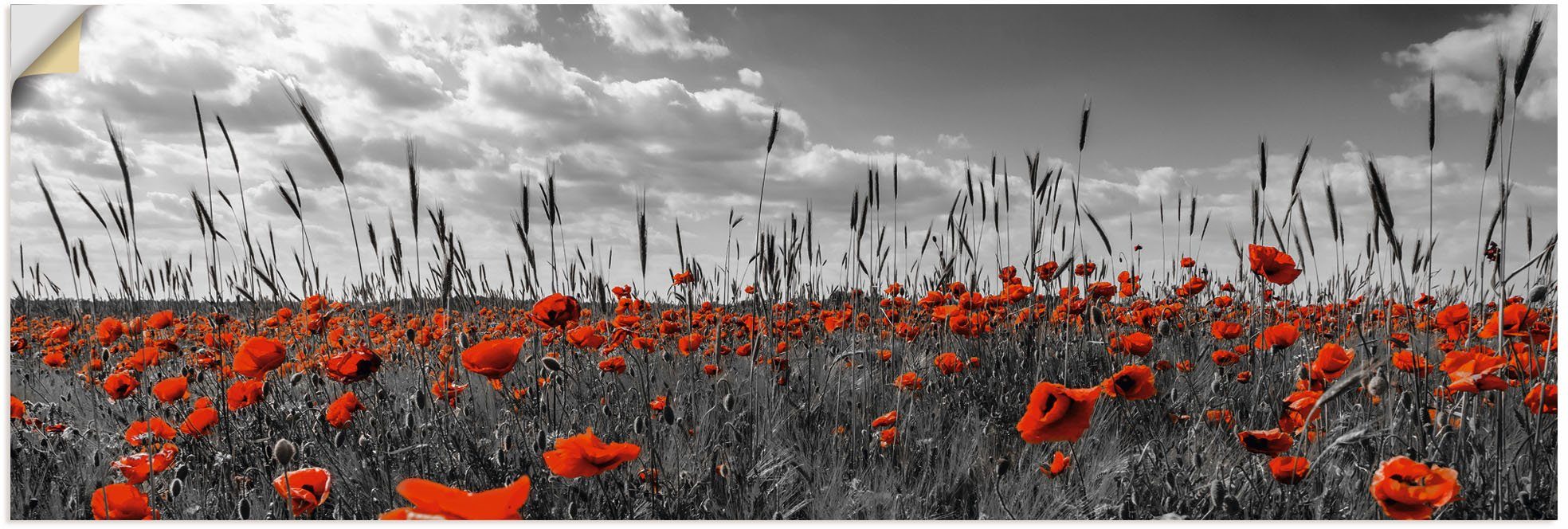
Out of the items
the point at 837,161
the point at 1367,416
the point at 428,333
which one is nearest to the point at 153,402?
the point at 428,333

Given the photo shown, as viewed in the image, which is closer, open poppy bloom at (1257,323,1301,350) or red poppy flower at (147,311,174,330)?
open poppy bloom at (1257,323,1301,350)

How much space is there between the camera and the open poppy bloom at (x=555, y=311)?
1692 mm

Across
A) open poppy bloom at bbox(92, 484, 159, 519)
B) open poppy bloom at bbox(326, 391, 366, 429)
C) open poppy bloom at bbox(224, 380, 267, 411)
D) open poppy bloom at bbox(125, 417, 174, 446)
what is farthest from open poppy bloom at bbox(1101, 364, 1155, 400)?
open poppy bloom at bbox(125, 417, 174, 446)

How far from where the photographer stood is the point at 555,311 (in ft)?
5.64

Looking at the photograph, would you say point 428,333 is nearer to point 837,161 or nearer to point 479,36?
point 479,36

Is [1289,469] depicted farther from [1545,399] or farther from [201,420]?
[201,420]

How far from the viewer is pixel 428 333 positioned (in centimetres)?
245

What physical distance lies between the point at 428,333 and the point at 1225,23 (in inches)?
92.4

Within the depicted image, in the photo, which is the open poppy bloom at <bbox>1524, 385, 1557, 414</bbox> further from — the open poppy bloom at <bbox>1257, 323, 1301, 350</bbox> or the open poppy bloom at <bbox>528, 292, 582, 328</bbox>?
the open poppy bloom at <bbox>528, 292, 582, 328</bbox>

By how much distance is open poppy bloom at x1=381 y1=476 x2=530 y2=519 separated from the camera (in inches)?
29.4

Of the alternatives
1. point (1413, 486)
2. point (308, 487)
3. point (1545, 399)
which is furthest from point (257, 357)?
point (1545, 399)

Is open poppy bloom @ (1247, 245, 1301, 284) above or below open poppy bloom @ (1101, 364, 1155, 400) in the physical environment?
above

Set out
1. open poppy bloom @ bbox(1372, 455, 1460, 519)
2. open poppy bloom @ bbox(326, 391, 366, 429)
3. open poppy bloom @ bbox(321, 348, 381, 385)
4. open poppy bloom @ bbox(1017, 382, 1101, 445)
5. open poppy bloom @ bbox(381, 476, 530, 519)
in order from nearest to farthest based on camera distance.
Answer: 1. open poppy bloom @ bbox(381, 476, 530, 519)
2. open poppy bloom @ bbox(1372, 455, 1460, 519)
3. open poppy bloom @ bbox(1017, 382, 1101, 445)
4. open poppy bloom @ bbox(321, 348, 381, 385)
5. open poppy bloom @ bbox(326, 391, 366, 429)

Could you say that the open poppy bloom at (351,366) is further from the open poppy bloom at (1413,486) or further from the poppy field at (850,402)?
the open poppy bloom at (1413,486)
